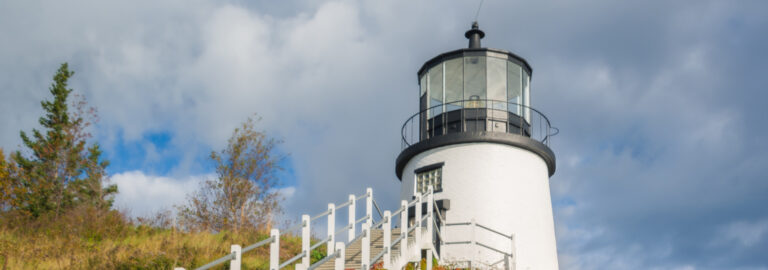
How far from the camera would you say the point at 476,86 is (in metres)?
17.3

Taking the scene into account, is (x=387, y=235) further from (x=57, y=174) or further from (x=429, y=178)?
(x=57, y=174)

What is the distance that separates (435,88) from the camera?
18.0m

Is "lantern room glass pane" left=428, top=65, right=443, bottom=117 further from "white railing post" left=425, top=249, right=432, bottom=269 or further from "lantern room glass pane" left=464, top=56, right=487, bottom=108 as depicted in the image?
"white railing post" left=425, top=249, right=432, bottom=269

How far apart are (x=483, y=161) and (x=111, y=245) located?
8864 millimetres

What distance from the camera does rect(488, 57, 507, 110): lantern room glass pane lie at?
1712cm

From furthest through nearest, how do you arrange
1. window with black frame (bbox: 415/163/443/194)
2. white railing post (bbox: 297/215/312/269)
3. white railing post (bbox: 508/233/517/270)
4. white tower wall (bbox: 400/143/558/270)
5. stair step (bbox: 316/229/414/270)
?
window with black frame (bbox: 415/163/443/194) < white tower wall (bbox: 400/143/558/270) < white railing post (bbox: 508/233/517/270) < stair step (bbox: 316/229/414/270) < white railing post (bbox: 297/215/312/269)

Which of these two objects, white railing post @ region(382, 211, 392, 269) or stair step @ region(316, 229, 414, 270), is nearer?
white railing post @ region(382, 211, 392, 269)

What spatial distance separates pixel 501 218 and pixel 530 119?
3.31 meters

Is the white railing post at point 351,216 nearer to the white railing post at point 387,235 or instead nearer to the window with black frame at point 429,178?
the white railing post at point 387,235

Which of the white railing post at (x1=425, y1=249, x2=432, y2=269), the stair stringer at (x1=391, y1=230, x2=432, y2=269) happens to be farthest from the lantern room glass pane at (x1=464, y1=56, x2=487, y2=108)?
the white railing post at (x1=425, y1=249, x2=432, y2=269)

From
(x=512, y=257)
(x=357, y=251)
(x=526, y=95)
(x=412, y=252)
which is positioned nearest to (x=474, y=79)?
(x=526, y=95)

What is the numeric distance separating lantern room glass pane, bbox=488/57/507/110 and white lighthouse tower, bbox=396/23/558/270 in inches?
1.0

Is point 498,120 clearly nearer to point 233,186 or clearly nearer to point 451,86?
point 451,86

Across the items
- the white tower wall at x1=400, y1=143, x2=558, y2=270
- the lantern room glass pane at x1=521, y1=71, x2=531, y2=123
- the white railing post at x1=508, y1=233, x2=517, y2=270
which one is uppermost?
the lantern room glass pane at x1=521, y1=71, x2=531, y2=123
